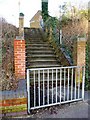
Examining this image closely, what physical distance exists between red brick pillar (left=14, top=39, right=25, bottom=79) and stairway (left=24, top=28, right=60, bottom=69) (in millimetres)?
1520

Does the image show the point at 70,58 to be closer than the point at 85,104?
No

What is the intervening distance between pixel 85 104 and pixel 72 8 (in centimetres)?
706

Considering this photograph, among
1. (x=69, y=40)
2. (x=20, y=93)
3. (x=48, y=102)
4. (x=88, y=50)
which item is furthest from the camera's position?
(x=69, y=40)

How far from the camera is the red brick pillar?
614 cm

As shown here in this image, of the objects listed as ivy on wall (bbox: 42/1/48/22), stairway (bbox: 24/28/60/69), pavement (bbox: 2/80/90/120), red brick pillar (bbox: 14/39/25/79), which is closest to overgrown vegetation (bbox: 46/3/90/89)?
stairway (bbox: 24/28/60/69)

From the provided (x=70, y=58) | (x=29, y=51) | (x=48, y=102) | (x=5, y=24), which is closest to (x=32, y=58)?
(x=29, y=51)

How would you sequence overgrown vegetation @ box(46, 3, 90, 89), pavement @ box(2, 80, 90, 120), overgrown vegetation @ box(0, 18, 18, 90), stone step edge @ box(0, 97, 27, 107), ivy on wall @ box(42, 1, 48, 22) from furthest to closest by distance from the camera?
ivy on wall @ box(42, 1, 48, 22) → overgrown vegetation @ box(46, 3, 90, 89) → overgrown vegetation @ box(0, 18, 18, 90) → pavement @ box(2, 80, 90, 120) → stone step edge @ box(0, 97, 27, 107)

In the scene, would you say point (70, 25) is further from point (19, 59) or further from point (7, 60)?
point (19, 59)

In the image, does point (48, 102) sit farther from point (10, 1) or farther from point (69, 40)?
point (10, 1)

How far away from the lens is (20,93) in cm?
488

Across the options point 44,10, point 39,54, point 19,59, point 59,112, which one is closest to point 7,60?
point 19,59

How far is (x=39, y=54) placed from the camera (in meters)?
8.80

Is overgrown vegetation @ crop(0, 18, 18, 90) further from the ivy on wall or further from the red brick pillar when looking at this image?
the ivy on wall

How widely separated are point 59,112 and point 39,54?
4060 mm
